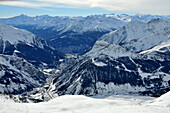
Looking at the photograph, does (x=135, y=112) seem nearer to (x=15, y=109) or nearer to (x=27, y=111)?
(x=27, y=111)

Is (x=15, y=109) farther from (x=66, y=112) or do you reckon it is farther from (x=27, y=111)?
(x=66, y=112)

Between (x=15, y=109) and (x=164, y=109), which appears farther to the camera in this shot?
(x=15, y=109)

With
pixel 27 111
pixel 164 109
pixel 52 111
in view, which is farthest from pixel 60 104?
pixel 164 109

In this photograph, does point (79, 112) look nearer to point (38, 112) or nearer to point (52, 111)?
point (52, 111)

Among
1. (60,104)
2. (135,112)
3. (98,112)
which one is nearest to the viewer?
(135,112)

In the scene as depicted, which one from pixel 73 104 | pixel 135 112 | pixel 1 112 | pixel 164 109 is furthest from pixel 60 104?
pixel 164 109

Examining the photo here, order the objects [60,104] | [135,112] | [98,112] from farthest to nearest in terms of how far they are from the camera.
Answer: [60,104] → [98,112] → [135,112]

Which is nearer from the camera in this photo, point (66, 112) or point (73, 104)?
point (66, 112)
